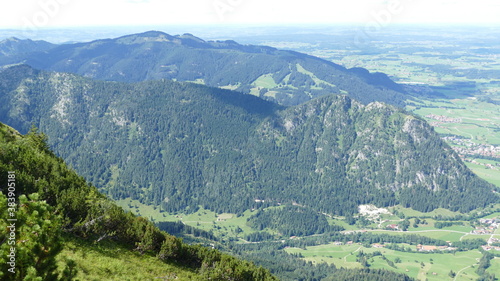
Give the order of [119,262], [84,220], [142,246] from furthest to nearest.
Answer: [142,246] < [84,220] < [119,262]

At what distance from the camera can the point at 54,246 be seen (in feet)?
85.8

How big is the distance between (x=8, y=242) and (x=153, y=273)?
1350 inches

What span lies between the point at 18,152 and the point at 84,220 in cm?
2726

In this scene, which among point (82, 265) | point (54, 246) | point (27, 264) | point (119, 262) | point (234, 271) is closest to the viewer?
point (27, 264)

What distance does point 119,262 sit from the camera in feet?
174

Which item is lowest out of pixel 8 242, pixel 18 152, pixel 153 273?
pixel 153 273

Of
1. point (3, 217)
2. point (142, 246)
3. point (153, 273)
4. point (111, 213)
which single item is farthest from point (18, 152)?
point (3, 217)

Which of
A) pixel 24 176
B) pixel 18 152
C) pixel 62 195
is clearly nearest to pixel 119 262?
pixel 62 195

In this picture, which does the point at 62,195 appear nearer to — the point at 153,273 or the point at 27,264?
the point at 153,273

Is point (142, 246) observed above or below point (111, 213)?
below

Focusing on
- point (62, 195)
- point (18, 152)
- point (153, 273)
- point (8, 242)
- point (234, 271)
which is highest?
point (8, 242)

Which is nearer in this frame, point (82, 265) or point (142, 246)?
point (82, 265)

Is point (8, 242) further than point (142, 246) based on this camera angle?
No

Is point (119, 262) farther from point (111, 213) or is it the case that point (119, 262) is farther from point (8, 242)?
point (8, 242)
